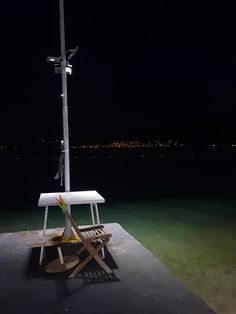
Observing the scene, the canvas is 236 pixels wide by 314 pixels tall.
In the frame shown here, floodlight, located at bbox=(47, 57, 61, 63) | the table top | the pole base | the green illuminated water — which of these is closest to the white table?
the table top

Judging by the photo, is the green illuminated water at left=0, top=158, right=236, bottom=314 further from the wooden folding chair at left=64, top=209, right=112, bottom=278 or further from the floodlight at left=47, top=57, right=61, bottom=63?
the floodlight at left=47, top=57, right=61, bottom=63

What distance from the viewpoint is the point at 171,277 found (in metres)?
5.23

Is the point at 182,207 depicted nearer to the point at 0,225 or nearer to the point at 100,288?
the point at 0,225

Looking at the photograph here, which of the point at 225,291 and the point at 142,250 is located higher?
the point at 142,250

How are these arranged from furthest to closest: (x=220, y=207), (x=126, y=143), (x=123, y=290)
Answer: (x=126, y=143) → (x=220, y=207) → (x=123, y=290)

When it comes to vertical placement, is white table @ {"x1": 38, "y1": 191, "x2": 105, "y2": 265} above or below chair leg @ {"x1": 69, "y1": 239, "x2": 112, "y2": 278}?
above

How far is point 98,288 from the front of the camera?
491cm

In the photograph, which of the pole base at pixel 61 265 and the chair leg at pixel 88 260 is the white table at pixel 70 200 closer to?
the pole base at pixel 61 265

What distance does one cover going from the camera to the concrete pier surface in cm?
430

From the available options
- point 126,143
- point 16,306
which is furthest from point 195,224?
point 126,143

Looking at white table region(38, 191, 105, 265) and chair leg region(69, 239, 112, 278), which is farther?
white table region(38, 191, 105, 265)

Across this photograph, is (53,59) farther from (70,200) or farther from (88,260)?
(88,260)

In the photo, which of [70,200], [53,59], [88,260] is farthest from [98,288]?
[53,59]

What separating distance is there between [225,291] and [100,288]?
7.25 feet
